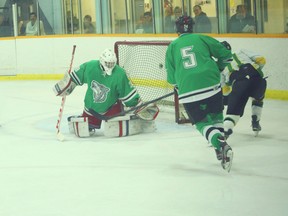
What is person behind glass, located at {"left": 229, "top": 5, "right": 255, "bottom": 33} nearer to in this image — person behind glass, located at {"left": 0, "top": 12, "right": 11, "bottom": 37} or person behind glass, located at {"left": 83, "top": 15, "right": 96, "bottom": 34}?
person behind glass, located at {"left": 83, "top": 15, "right": 96, "bottom": 34}

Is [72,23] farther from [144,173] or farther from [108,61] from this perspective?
[144,173]

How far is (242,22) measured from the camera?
8.90m

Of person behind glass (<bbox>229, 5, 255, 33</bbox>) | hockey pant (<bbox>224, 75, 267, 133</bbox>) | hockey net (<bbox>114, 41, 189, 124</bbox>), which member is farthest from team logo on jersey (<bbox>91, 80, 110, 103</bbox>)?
person behind glass (<bbox>229, 5, 255, 33</bbox>)

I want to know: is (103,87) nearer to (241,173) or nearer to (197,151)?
(197,151)

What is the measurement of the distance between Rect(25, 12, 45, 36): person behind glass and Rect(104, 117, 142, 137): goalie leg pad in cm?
599

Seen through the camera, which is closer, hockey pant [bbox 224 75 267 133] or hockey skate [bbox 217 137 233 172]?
hockey skate [bbox 217 137 233 172]

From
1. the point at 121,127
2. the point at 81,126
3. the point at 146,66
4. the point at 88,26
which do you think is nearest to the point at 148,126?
the point at 121,127

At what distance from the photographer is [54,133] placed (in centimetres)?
681

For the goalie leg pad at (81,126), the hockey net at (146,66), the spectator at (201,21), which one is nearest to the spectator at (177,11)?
the spectator at (201,21)

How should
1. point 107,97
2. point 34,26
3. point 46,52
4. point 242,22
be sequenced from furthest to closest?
1. point 34,26
2. point 46,52
3. point 242,22
4. point 107,97

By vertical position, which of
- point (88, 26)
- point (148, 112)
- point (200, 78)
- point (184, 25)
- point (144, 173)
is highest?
point (88, 26)

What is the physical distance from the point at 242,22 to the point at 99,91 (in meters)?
2.99

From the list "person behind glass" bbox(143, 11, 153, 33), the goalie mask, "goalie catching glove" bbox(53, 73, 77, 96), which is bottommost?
"goalie catching glove" bbox(53, 73, 77, 96)

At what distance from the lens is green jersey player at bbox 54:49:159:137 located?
21.0 ft
